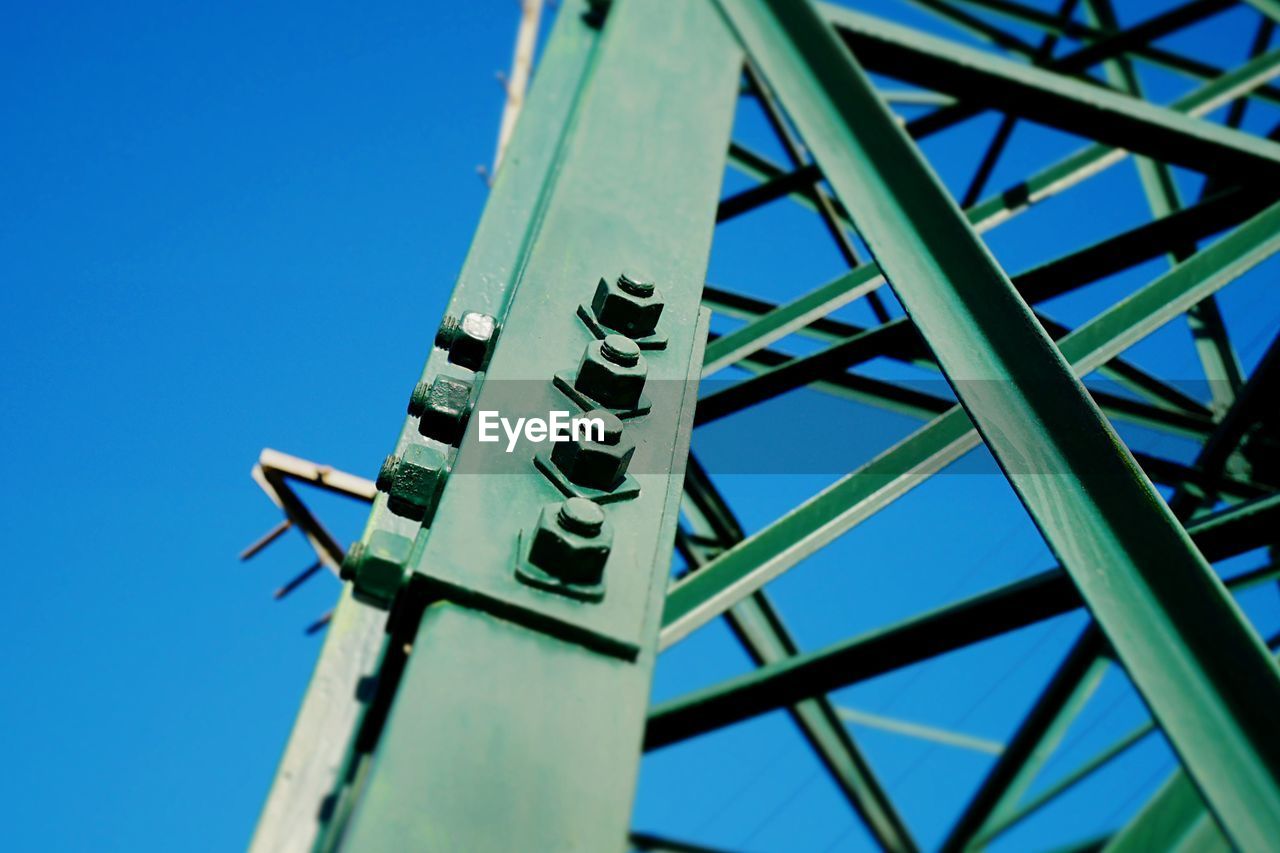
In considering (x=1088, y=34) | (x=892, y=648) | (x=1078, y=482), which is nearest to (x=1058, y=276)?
(x=892, y=648)

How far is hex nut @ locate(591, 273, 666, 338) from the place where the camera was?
174cm

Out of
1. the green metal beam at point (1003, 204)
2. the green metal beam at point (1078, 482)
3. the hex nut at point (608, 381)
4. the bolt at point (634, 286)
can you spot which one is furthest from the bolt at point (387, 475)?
the green metal beam at point (1003, 204)

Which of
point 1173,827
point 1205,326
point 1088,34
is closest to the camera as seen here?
point 1173,827

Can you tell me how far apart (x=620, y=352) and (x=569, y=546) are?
383 millimetres

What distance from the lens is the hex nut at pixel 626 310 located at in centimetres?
174

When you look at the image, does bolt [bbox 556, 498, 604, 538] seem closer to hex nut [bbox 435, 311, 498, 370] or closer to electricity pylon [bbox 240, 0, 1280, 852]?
electricity pylon [bbox 240, 0, 1280, 852]

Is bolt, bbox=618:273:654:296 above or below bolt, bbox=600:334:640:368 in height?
above

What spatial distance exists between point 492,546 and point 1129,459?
0.91 metres

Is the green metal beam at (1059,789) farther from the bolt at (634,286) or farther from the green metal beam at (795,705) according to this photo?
the bolt at (634,286)

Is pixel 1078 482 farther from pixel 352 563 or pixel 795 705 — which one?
pixel 795 705

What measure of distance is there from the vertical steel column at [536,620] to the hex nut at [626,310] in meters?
0.03

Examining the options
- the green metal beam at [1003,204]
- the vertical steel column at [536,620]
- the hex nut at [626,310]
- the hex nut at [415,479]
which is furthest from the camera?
the green metal beam at [1003,204]

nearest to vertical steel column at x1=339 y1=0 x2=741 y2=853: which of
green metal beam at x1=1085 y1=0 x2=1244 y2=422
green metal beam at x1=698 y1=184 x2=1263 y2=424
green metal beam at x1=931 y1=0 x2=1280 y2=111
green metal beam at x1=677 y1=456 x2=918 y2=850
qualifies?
green metal beam at x1=698 y1=184 x2=1263 y2=424

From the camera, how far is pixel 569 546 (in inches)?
52.7
